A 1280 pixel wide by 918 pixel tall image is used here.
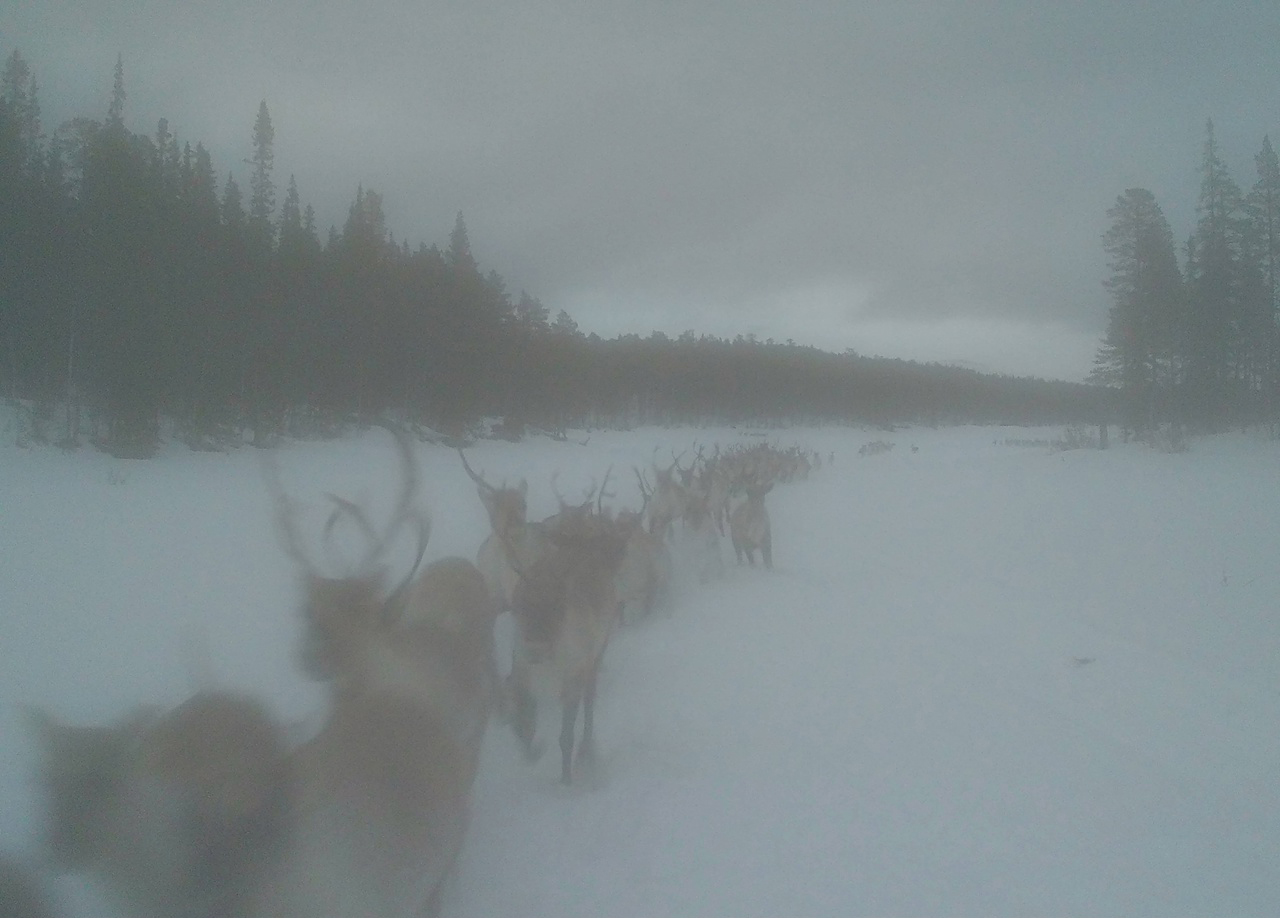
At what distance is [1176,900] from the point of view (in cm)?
351

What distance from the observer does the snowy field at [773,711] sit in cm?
339

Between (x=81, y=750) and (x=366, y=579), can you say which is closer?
(x=81, y=750)

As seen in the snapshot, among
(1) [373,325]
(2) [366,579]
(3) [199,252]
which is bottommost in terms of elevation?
(2) [366,579]

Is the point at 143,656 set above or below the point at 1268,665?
above

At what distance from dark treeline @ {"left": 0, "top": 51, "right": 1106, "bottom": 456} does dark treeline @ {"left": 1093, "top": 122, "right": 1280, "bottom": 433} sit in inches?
908

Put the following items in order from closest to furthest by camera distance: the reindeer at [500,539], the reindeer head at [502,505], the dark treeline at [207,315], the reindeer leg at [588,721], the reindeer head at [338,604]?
the reindeer head at [338,604]
the reindeer leg at [588,721]
the reindeer at [500,539]
the reindeer head at [502,505]
the dark treeline at [207,315]

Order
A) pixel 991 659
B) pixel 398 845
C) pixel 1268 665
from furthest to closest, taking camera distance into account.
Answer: pixel 1268 665 → pixel 991 659 → pixel 398 845

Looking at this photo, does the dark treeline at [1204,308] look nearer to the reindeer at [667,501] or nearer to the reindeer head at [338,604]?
the reindeer at [667,501]

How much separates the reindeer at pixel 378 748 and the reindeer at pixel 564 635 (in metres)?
0.64

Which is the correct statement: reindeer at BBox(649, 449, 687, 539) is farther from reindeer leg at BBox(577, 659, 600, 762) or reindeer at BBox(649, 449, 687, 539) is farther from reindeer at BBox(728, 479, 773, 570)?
reindeer leg at BBox(577, 659, 600, 762)

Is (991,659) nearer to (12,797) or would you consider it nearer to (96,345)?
(12,797)

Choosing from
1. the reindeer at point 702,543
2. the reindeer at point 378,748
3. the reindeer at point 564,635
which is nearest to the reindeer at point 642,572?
the reindeer at point 702,543

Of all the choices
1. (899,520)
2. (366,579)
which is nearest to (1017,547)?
(899,520)

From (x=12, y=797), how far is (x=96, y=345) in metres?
11.6
